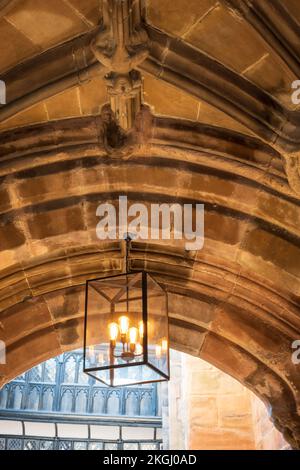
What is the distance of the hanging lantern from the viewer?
13.3 feet

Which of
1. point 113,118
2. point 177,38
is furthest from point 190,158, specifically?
point 177,38

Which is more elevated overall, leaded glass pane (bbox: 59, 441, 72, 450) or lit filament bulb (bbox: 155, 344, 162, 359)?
leaded glass pane (bbox: 59, 441, 72, 450)

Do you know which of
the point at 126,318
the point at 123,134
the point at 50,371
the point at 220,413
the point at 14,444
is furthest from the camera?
the point at 50,371

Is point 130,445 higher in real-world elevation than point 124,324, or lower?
higher

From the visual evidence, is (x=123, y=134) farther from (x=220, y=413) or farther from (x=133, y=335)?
(x=220, y=413)

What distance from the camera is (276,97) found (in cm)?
368

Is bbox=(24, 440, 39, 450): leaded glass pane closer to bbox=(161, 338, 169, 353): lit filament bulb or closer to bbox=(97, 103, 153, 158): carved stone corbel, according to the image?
bbox=(161, 338, 169, 353): lit filament bulb

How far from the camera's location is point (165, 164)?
438 centimetres

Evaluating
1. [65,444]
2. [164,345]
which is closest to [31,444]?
[65,444]

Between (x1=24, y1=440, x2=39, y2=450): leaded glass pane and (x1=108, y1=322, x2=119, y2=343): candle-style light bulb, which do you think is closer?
(x1=108, y1=322, x2=119, y2=343): candle-style light bulb

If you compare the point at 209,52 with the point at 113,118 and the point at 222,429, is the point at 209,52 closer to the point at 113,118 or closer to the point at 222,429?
the point at 113,118

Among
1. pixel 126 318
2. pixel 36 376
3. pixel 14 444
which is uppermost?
pixel 36 376

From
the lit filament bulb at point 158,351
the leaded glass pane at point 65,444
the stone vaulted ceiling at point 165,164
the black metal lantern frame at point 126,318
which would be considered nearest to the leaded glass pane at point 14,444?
the leaded glass pane at point 65,444

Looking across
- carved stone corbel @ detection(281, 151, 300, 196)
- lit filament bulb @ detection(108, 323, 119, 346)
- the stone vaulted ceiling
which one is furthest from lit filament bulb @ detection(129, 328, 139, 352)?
carved stone corbel @ detection(281, 151, 300, 196)
